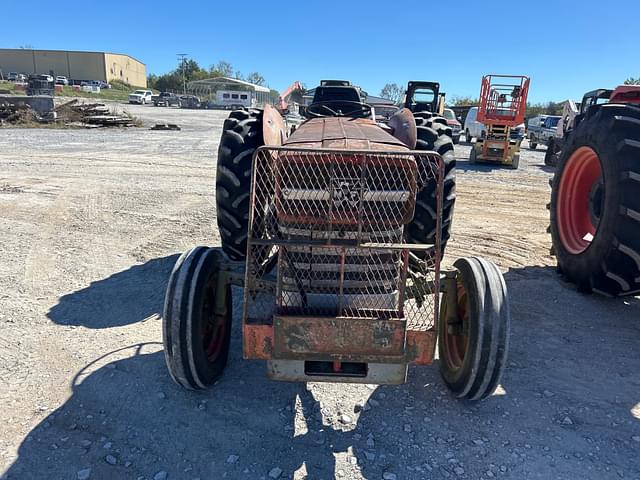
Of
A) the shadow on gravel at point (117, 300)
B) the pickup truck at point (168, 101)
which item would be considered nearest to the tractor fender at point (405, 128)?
the shadow on gravel at point (117, 300)

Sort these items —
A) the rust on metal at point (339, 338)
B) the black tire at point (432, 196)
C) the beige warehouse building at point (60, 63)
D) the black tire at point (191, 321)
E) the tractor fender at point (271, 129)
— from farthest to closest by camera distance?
1. the beige warehouse building at point (60, 63)
2. the black tire at point (432, 196)
3. the tractor fender at point (271, 129)
4. the black tire at point (191, 321)
5. the rust on metal at point (339, 338)

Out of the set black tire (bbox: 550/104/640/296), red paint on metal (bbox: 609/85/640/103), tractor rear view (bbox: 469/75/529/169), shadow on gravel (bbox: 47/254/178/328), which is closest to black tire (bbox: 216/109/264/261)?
shadow on gravel (bbox: 47/254/178/328)

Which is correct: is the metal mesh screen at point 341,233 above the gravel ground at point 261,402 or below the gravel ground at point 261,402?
above

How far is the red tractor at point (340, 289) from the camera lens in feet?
8.22

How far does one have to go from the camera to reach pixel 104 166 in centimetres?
1119

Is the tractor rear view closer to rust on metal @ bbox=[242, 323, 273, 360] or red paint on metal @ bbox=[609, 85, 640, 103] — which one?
red paint on metal @ bbox=[609, 85, 640, 103]

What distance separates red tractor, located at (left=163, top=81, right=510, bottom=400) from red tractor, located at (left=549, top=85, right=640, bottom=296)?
1.71 metres

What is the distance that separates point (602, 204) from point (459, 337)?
209 centimetres

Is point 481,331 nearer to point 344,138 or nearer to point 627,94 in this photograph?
point 344,138

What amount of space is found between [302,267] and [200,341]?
0.78 meters

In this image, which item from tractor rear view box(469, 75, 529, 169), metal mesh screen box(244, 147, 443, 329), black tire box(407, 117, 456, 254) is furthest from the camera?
tractor rear view box(469, 75, 529, 169)

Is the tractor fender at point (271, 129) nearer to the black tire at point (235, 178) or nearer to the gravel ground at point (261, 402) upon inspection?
the black tire at point (235, 178)

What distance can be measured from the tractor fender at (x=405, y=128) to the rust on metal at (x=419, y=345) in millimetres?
1788

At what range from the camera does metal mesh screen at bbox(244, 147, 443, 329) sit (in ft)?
8.57
